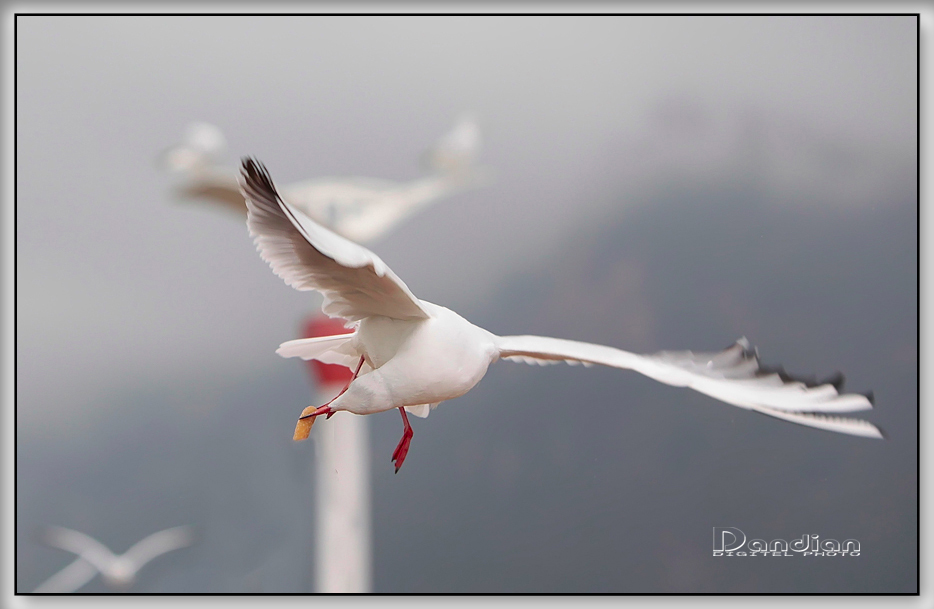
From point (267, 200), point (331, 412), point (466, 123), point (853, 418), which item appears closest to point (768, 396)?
point (853, 418)

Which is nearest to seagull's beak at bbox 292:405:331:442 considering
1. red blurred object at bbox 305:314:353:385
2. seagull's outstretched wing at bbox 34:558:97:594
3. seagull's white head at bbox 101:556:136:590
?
red blurred object at bbox 305:314:353:385

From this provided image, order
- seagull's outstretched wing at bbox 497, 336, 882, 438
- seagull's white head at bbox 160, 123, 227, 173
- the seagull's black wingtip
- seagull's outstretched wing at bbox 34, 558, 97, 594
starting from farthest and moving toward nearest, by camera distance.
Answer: seagull's outstretched wing at bbox 34, 558, 97, 594
seagull's white head at bbox 160, 123, 227, 173
seagull's outstretched wing at bbox 497, 336, 882, 438
the seagull's black wingtip

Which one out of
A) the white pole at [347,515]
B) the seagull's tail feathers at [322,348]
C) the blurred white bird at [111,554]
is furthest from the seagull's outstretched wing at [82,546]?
the seagull's tail feathers at [322,348]

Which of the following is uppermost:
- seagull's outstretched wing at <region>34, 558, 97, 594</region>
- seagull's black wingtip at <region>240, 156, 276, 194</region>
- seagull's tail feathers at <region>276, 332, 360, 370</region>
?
seagull's black wingtip at <region>240, 156, 276, 194</region>

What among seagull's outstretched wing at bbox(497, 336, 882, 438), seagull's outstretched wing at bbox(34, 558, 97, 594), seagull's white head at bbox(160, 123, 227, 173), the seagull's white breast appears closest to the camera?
the seagull's white breast

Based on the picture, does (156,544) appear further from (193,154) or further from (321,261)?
(321,261)

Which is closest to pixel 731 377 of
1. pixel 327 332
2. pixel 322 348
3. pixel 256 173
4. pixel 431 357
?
pixel 431 357

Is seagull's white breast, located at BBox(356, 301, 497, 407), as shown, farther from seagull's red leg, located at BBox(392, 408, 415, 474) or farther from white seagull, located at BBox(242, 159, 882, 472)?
seagull's red leg, located at BBox(392, 408, 415, 474)
